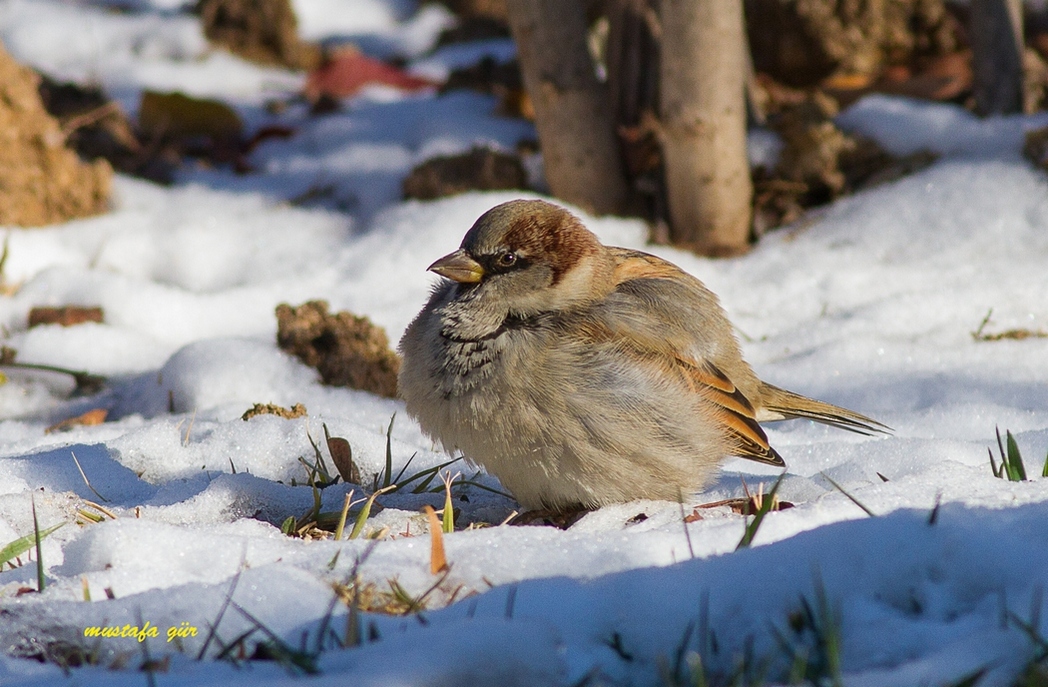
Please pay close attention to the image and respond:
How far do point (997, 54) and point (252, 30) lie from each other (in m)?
5.75

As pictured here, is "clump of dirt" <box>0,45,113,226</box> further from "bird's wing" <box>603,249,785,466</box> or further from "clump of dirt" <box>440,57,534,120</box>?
"bird's wing" <box>603,249,785,466</box>

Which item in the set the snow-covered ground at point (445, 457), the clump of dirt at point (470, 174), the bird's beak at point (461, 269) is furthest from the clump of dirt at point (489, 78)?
the bird's beak at point (461, 269)

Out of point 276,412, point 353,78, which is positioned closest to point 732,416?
point 276,412

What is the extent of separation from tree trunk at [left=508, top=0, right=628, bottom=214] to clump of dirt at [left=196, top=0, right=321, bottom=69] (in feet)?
12.7

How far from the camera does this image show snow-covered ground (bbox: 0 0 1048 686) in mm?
2137

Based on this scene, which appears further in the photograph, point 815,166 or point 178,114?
point 178,114

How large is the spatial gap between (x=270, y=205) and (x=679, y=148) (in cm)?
255

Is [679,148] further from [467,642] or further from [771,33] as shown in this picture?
[467,642]

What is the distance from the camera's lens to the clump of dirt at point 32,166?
589 centimetres

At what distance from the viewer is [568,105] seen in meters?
5.83

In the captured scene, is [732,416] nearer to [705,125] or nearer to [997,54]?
[705,125]

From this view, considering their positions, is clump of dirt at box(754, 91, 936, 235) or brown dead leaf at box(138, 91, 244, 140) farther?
brown dead leaf at box(138, 91, 244, 140)

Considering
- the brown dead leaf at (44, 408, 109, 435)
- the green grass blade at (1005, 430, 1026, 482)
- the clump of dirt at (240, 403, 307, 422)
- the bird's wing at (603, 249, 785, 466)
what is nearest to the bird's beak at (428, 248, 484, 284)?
the bird's wing at (603, 249, 785, 466)

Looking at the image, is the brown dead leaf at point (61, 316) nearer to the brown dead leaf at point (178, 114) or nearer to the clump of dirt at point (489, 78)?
the brown dead leaf at point (178, 114)
